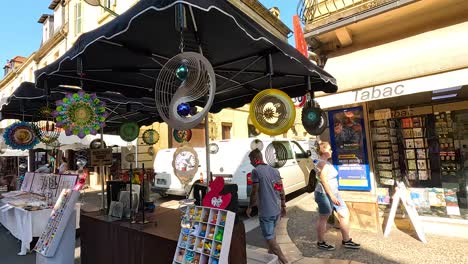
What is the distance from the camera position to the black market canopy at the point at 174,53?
7.98 ft

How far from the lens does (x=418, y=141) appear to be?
5.59m

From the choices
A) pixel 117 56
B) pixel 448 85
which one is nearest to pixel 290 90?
pixel 448 85

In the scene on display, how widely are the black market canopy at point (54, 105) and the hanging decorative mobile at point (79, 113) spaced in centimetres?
34

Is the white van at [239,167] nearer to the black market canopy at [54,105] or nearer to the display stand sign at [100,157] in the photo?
the black market canopy at [54,105]

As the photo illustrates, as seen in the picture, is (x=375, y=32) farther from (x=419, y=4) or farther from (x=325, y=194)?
(x=325, y=194)

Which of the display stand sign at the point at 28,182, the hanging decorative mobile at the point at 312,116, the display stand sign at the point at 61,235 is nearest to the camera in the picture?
the display stand sign at the point at 61,235

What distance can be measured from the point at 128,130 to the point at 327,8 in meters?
5.09

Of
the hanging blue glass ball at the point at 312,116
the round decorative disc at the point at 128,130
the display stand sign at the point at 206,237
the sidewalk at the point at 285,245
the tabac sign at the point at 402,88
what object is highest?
the tabac sign at the point at 402,88

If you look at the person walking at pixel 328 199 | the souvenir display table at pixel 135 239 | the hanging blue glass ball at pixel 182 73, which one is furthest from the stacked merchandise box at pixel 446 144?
the hanging blue glass ball at pixel 182 73

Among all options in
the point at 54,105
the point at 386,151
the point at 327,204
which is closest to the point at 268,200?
the point at 327,204

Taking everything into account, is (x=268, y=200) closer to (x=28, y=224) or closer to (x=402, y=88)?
(x=402, y=88)

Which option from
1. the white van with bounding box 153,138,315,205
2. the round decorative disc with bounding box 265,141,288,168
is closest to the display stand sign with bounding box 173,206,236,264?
the round decorative disc with bounding box 265,141,288,168

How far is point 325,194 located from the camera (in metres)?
4.44

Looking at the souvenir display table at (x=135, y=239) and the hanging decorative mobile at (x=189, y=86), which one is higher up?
the hanging decorative mobile at (x=189, y=86)
